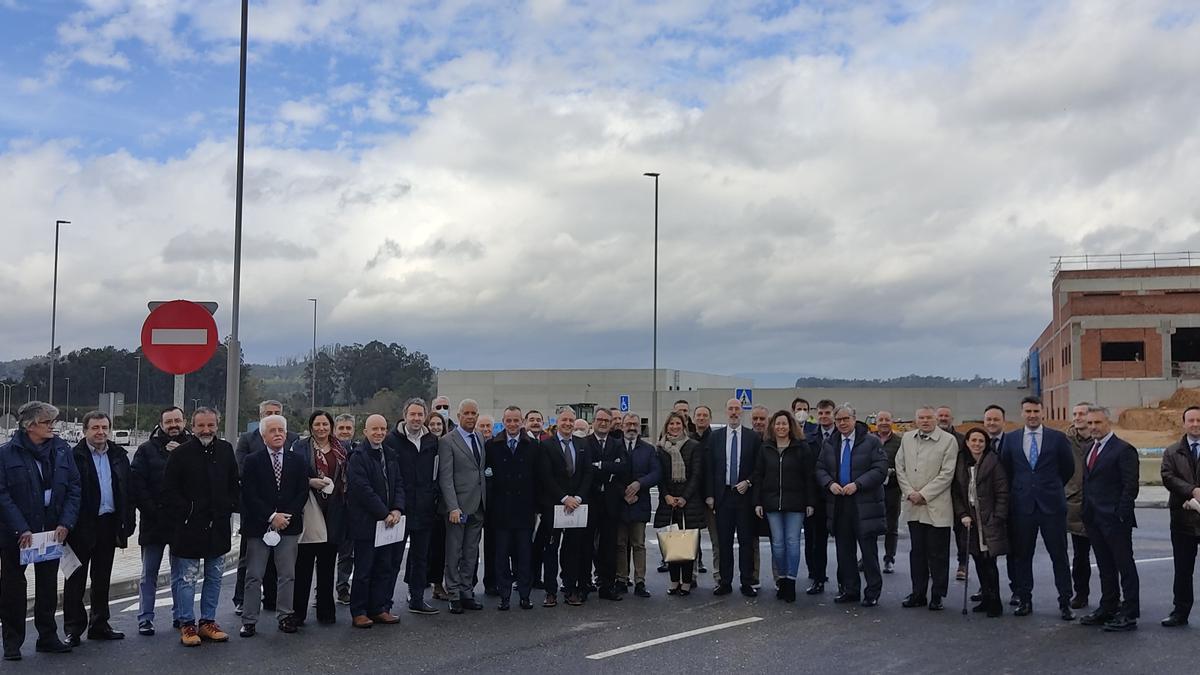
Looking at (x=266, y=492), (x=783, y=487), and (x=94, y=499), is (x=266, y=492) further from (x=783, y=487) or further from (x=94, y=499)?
(x=783, y=487)

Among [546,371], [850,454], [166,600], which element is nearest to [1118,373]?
[546,371]

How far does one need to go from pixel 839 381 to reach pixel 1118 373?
63684 mm

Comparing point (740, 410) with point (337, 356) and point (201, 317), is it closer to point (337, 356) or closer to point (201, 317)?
point (201, 317)

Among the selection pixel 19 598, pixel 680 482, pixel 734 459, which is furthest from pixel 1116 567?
pixel 19 598

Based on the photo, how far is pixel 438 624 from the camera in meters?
9.43

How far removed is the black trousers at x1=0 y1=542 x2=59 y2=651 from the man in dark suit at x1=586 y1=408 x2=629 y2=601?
16.4ft

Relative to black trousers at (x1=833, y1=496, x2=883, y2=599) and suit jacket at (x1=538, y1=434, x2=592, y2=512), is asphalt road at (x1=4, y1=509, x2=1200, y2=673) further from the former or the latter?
suit jacket at (x1=538, y1=434, x2=592, y2=512)

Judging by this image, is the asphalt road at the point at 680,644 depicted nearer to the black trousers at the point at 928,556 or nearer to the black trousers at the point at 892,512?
the black trousers at the point at 928,556

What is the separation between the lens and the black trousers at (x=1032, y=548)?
9.56m

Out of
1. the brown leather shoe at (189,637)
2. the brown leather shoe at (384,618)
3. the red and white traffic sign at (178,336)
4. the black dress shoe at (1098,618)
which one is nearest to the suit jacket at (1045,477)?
the black dress shoe at (1098,618)

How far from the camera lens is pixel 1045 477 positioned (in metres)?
9.64

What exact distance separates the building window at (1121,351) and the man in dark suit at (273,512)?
196ft

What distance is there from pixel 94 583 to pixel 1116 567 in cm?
895

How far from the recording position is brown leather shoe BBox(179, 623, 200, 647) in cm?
846
